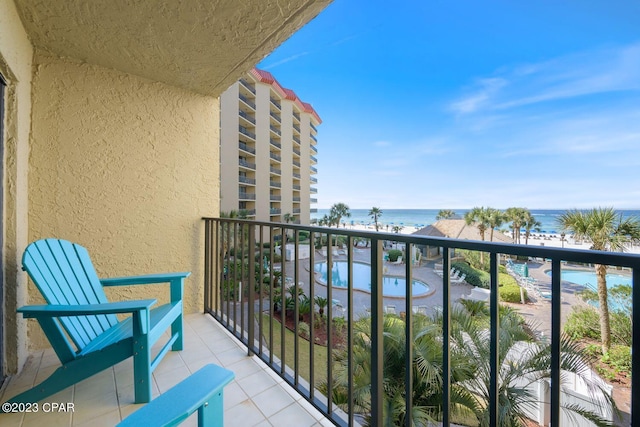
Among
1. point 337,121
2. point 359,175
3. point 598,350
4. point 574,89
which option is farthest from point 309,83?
point 598,350

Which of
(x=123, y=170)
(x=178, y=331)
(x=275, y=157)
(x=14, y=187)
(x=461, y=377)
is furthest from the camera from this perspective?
(x=275, y=157)

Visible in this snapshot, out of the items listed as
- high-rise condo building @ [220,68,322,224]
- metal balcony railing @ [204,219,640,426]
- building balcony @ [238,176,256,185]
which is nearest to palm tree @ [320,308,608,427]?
metal balcony railing @ [204,219,640,426]

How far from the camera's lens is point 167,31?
1.70 meters

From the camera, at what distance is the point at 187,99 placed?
8.40ft

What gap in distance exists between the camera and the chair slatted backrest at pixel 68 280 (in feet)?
4.47

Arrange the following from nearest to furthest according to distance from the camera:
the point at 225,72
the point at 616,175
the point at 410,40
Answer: the point at 225,72 < the point at 410,40 < the point at 616,175

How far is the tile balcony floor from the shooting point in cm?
134

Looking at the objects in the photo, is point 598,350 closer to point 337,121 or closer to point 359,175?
point 337,121

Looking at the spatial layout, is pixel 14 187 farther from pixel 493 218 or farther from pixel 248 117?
pixel 493 218

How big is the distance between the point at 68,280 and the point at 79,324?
0.30m

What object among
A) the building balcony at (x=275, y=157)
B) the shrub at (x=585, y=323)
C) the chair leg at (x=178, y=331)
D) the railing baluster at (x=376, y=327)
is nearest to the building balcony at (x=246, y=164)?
the building balcony at (x=275, y=157)

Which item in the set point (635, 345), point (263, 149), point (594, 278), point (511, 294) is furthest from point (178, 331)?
point (263, 149)

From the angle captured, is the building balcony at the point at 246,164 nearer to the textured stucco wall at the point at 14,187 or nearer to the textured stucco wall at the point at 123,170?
the textured stucco wall at the point at 123,170

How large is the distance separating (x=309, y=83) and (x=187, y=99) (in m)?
38.2
